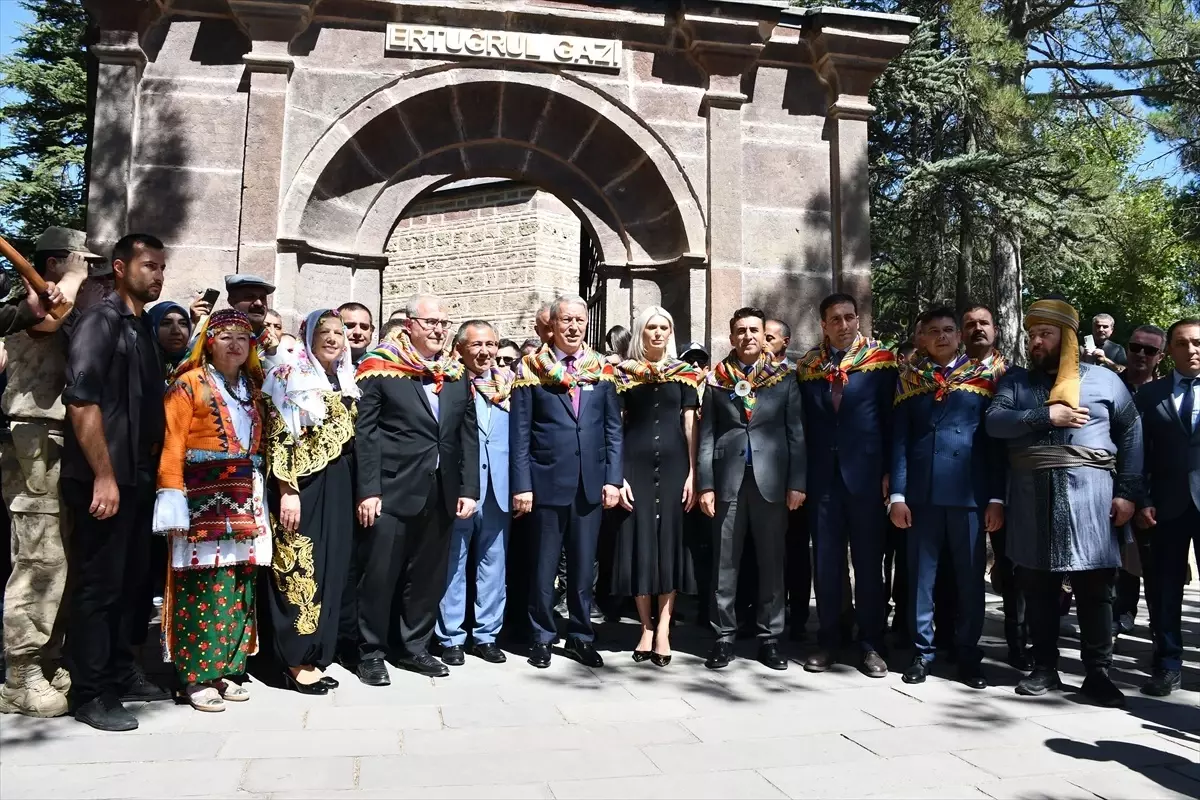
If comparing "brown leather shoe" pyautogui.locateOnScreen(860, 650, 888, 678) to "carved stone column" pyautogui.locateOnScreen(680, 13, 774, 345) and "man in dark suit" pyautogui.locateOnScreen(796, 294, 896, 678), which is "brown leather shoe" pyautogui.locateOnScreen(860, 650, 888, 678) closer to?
"man in dark suit" pyautogui.locateOnScreen(796, 294, 896, 678)

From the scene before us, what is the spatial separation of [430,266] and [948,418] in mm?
15693

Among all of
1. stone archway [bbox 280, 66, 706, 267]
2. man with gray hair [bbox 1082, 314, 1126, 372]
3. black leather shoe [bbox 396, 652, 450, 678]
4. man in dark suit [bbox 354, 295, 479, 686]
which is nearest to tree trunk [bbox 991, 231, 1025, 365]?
man with gray hair [bbox 1082, 314, 1126, 372]

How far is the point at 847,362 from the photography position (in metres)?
5.30

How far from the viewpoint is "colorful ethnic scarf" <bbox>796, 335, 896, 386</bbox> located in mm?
5250

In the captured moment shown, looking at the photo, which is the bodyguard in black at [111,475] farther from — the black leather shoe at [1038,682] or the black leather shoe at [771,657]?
the black leather shoe at [1038,682]

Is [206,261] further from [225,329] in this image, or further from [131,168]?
[225,329]

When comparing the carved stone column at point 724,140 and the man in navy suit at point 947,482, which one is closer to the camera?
the man in navy suit at point 947,482

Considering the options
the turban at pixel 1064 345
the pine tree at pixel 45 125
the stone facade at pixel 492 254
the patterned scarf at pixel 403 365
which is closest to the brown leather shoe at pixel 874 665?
the turban at pixel 1064 345

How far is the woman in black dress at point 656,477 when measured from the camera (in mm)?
5262

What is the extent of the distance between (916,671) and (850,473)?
3.55ft

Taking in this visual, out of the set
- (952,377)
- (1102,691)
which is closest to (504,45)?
(952,377)

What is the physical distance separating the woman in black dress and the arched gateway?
2.59 metres

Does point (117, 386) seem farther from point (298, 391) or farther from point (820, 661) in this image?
point (820, 661)

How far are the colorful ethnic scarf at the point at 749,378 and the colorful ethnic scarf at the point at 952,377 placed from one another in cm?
67
